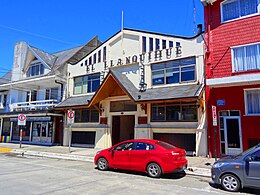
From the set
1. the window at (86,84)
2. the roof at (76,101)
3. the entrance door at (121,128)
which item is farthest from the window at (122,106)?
the window at (86,84)

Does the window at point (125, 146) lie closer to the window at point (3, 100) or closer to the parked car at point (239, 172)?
the parked car at point (239, 172)

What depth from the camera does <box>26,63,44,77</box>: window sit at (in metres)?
26.7

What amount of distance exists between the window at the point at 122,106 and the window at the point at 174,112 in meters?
2.04

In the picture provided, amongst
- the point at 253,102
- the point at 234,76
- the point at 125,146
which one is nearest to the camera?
the point at 125,146

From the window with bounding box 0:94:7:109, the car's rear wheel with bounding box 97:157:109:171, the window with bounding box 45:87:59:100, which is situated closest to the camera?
the car's rear wheel with bounding box 97:157:109:171

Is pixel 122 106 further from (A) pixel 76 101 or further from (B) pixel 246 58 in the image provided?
(B) pixel 246 58

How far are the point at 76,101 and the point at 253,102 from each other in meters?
14.2

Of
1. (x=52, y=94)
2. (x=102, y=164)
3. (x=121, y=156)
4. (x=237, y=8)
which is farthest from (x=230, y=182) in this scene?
(x=52, y=94)

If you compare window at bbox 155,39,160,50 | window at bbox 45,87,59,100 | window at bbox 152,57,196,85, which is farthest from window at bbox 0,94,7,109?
window at bbox 155,39,160,50

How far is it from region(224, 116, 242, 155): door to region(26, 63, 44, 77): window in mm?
20487

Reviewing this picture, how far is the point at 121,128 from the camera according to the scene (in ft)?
70.4

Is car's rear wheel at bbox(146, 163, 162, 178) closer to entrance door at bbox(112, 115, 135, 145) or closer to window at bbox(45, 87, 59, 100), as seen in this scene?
entrance door at bbox(112, 115, 135, 145)

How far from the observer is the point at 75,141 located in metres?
22.0

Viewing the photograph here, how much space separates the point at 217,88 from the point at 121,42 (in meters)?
9.38
